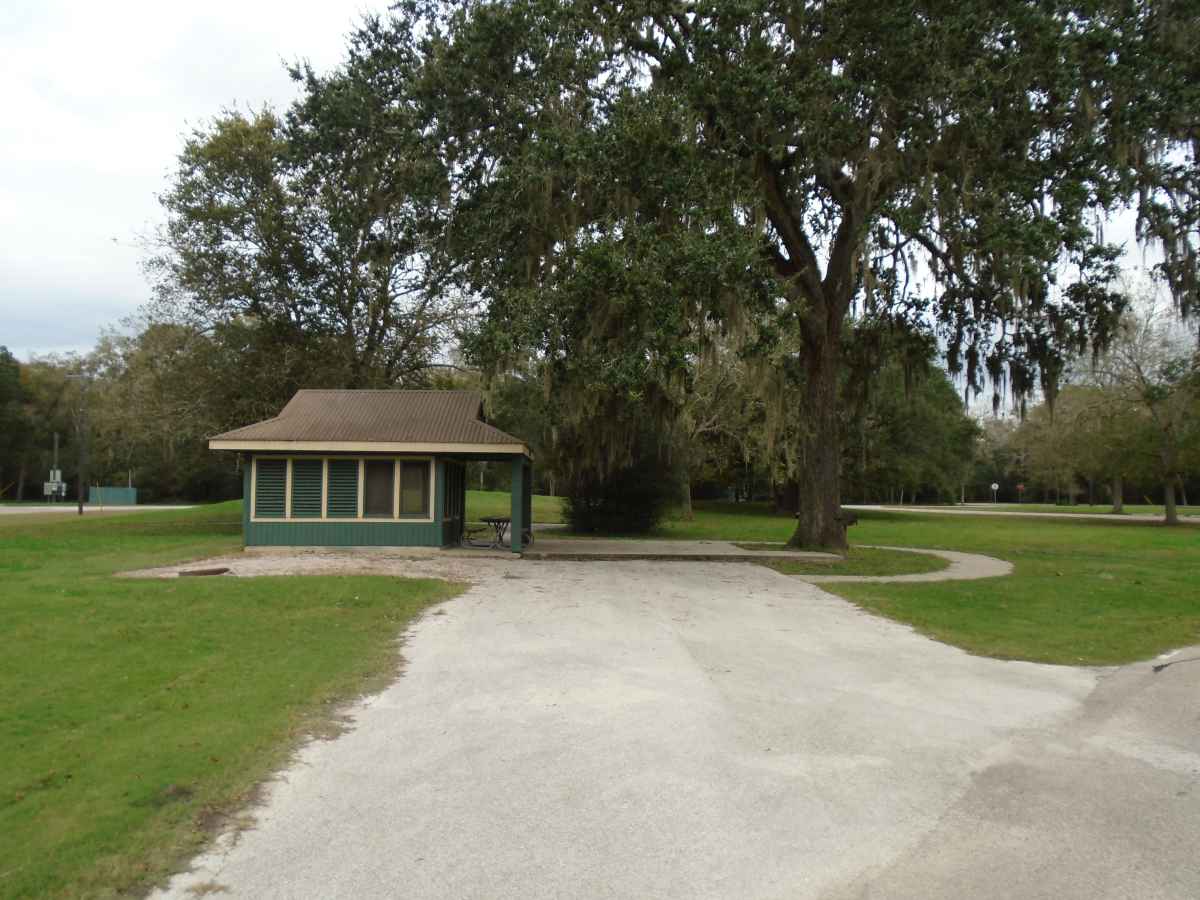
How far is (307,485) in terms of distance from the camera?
19453mm

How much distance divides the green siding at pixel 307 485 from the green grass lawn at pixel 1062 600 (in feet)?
36.3

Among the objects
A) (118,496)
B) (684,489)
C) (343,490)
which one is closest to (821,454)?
(343,490)

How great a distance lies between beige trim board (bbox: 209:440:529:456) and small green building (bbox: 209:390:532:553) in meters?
0.02

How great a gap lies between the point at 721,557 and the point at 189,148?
65.3ft

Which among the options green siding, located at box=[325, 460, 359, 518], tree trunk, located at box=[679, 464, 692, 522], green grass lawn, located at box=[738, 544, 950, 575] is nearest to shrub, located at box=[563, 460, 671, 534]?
tree trunk, located at box=[679, 464, 692, 522]

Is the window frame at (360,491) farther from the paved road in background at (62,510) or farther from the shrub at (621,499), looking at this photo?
the paved road in background at (62,510)

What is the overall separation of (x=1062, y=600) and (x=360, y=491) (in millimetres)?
13597

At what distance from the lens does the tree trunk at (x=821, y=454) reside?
803 inches

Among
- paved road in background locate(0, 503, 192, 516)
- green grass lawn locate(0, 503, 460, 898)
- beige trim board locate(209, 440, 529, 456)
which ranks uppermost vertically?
beige trim board locate(209, 440, 529, 456)

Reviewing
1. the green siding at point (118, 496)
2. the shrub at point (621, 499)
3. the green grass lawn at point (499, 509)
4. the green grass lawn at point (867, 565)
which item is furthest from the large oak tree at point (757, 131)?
the green siding at point (118, 496)

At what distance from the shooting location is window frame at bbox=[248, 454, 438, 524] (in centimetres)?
1931

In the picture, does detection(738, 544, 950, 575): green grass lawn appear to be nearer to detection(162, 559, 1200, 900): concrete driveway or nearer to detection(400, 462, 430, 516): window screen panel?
detection(400, 462, 430, 516): window screen panel

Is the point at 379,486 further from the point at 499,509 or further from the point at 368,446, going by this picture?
the point at 499,509

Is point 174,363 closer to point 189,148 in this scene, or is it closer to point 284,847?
point 189,148
